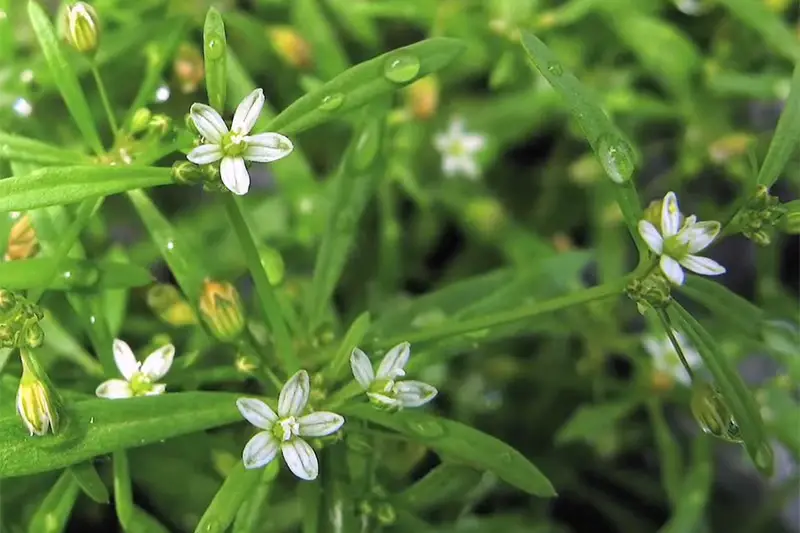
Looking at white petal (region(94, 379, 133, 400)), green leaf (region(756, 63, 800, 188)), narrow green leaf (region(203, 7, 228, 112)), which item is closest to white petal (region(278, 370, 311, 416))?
white petal (region(94, 379, 133, 400))

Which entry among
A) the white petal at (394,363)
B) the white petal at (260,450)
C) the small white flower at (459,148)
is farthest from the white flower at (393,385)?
the small white flower at (459,148)

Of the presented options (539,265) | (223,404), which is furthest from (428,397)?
(539,265)

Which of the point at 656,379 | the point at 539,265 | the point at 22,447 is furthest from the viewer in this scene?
the point at 656,379

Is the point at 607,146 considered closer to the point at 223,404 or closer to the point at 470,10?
the point at 223,404

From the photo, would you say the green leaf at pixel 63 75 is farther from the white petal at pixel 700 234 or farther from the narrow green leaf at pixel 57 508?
the white petal at pixel 700 234

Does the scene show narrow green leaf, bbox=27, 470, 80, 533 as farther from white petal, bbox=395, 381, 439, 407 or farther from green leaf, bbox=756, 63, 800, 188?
green leaf, bbox=756, 63, 800, 188

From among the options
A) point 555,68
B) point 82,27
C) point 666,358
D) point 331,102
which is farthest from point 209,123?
point 666,358
